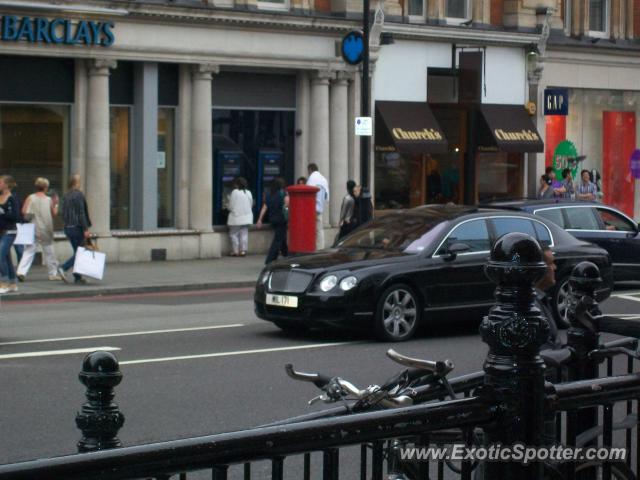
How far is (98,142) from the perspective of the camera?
25.0 meters

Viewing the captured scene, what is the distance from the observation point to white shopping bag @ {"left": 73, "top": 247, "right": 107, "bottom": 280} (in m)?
20.7

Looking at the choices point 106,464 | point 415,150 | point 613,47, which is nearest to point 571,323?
point 106,464

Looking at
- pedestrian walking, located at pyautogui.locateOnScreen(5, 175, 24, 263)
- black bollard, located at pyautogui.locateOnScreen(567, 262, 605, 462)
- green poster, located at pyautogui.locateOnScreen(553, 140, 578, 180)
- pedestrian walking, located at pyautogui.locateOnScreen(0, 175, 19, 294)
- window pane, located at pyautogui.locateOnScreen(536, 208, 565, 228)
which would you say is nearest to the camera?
black bollard, located at pyautogui.locateOnScreen(567, 262, 605, 462)

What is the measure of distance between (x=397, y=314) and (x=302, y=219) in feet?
29.7

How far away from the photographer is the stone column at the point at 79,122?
979 inches

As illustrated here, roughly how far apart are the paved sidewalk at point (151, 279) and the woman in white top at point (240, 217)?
89 centimetres

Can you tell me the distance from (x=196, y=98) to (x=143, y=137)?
1.52 metres

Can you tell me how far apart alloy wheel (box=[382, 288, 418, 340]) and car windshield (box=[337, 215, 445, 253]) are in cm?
65

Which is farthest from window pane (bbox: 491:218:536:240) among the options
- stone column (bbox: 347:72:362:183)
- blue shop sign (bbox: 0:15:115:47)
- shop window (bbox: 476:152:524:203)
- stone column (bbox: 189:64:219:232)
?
shop window (bbox: 476:152:524:203)

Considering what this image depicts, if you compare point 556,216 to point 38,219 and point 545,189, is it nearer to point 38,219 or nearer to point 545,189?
point 38,219

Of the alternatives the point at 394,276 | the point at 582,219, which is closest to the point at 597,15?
the point at 582,219

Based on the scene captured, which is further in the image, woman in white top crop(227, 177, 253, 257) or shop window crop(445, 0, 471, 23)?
shop window crop(445, 0, 471, 23)

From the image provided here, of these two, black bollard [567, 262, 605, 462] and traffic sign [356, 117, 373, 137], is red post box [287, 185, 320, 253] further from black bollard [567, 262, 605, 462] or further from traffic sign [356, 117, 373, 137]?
black bollard [567, 262, 605, 462]

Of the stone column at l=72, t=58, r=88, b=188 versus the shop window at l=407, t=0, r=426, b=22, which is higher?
the shop window at l=407, t=0, r=426, b=22
